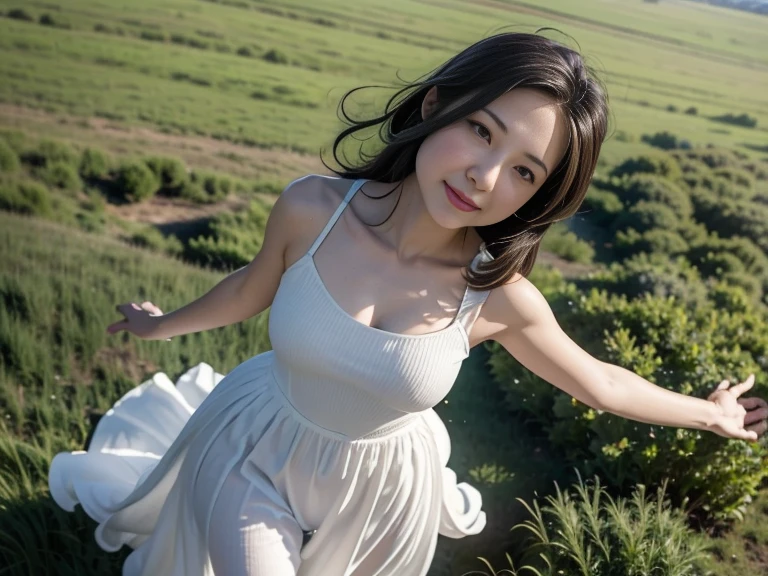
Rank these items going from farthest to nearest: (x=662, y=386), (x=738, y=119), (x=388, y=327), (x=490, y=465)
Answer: (x=738, y=119)
(x=490, y=465)
(x=662, y=386)
(x=388, y=327)

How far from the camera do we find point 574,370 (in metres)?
1.87

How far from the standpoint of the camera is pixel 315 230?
177 cm

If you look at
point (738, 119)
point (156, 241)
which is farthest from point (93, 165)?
point (738, 119)

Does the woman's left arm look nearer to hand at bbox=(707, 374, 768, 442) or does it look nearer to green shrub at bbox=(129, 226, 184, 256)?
hand at bbox=(707, 374, 768, 442)

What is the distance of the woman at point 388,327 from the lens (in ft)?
5.27

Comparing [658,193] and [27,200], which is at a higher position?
[658,193]

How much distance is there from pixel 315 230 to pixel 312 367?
11.6 inches

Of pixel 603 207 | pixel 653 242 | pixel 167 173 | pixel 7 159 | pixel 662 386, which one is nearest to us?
pixel 662 386

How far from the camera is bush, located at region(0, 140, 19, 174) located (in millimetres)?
4117

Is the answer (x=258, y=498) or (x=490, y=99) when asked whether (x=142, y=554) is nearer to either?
(x=258, y=498)

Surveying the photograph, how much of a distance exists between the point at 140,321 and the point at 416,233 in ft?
2.47

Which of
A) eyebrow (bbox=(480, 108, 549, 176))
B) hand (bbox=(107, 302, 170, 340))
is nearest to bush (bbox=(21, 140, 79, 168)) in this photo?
hand (bbox=(107, 302, 170, 340))

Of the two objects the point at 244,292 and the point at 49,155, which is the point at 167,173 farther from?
the point at 244,292

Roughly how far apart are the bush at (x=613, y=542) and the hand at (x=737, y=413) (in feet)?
1.48
